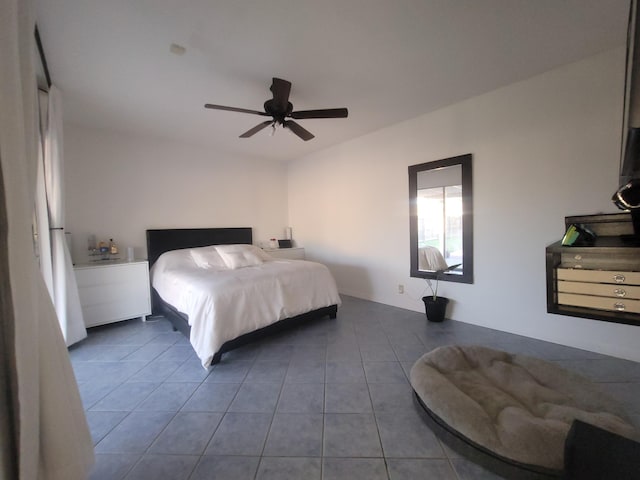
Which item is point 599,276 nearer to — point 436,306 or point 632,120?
point 632,120

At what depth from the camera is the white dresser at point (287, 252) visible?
4.67m

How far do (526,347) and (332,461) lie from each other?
7.05 ft

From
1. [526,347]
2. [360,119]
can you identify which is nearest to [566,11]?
[360,119]

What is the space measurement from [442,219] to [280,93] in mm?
2306

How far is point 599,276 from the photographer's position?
1.22m

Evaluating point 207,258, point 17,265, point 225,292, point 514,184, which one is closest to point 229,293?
point 225,292

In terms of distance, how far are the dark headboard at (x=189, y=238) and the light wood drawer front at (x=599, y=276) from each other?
164 inches

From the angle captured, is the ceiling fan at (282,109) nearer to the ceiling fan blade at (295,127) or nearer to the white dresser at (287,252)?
the ceiling fan blade at (295,127)

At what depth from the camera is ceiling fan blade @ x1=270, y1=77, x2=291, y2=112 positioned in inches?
86.0

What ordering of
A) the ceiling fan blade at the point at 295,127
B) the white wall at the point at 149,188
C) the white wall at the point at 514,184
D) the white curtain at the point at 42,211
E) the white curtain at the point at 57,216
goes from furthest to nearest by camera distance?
the white wall at the point at 149,188, the ceiling fan blade at the point at 295,127, the white curtain at the point at 57,216, the white curtain at the point at 42,211, the white wall at the point at 514,184

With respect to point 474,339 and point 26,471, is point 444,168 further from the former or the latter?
point 26,471

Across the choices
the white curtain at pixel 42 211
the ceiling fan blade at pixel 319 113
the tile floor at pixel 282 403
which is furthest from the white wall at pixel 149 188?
the ceiling fan blade at pixel 319 113

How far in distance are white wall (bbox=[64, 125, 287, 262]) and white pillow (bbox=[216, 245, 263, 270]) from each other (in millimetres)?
912

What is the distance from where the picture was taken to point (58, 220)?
98.2 inches
